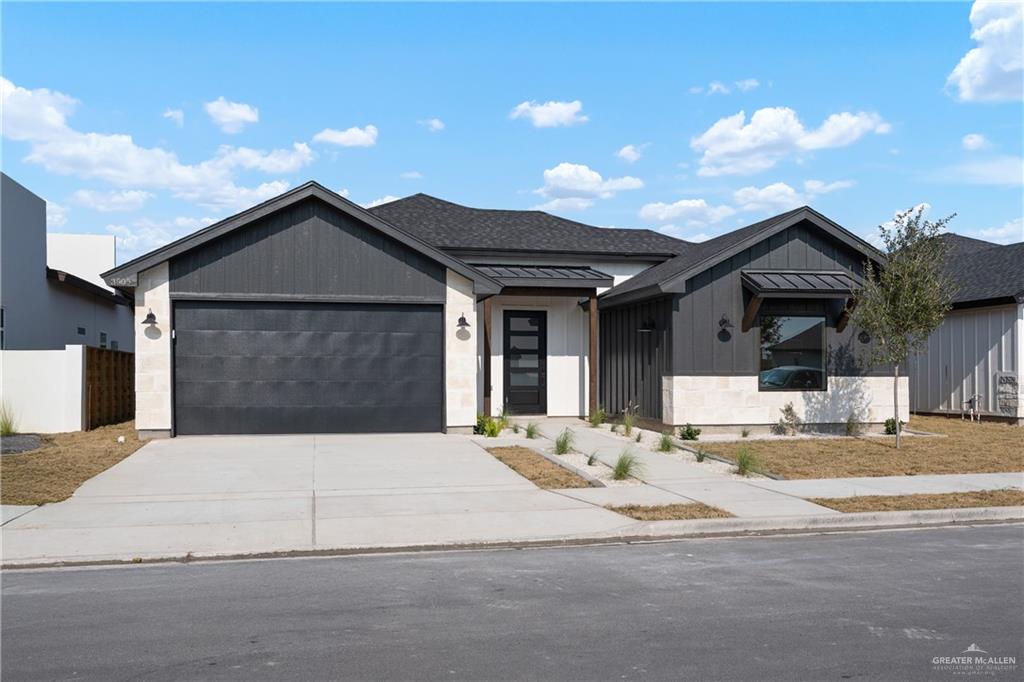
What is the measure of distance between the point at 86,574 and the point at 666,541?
5.26m

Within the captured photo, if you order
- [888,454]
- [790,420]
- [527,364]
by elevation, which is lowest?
[888,454]

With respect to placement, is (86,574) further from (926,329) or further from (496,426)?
(926,329)

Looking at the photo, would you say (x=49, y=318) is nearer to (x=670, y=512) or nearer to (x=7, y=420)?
(x=7, y=420)

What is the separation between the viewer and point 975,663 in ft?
16.9

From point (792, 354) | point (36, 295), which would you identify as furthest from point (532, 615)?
point (36, 295)

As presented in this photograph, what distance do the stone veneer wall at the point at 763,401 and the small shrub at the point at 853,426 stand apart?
0.36ft

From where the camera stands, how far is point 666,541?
8906 millimetres

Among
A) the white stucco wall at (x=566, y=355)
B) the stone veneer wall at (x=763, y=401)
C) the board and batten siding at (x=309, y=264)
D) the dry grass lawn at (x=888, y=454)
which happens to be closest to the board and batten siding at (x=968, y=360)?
the stone veneer wall at (x=763, y=401)

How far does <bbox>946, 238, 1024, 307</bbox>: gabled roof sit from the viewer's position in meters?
20.7

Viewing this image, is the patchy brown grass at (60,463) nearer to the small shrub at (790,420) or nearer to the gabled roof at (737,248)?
the gabled roof at (737,248)

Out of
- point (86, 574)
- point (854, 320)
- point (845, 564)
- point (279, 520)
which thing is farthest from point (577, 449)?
point (86, 574)

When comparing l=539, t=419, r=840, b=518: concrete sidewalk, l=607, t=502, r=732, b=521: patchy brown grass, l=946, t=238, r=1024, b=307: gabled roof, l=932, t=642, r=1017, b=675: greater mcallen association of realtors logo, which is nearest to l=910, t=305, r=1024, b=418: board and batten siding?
l=946, t=238, r=1024, b=307: gabled roof

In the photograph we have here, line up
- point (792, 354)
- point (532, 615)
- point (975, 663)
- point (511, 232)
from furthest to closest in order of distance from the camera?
point (511, 232), point (792, 354), point (532, 615), point (975, 663)

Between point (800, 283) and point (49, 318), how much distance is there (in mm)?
19957
